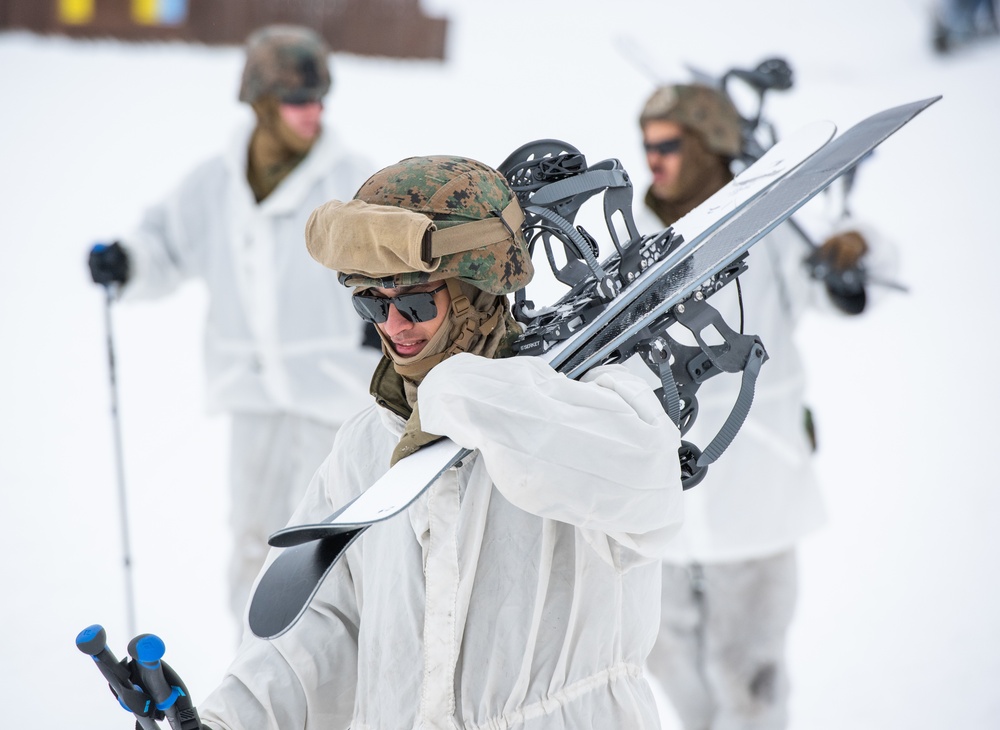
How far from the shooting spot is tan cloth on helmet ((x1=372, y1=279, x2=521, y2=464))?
1.54 m

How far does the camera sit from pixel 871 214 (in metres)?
7.10

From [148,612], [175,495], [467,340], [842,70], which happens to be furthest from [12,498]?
[842,70]

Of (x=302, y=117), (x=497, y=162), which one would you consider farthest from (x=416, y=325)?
(x=497, y=162)

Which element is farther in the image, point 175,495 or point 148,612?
point 175,495

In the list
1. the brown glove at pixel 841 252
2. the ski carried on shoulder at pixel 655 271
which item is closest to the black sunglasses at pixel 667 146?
the brown glove at pixel 841 252

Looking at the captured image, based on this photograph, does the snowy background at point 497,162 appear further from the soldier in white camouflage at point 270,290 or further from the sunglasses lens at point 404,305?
the sunglasses lens at point 404,305

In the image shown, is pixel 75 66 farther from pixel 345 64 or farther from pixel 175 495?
pixel 175 495

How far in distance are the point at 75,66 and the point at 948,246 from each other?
5.30 meters

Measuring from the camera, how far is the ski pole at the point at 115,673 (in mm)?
1434

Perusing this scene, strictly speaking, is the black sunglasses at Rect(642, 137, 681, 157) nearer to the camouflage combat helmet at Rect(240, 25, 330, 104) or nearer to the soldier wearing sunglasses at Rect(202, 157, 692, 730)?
the camouflage combat helmet at Rect(240, 25, 330, 104)

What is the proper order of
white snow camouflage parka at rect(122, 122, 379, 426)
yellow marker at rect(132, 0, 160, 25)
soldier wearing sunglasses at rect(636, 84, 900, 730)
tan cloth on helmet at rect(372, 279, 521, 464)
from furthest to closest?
1. yellow marker at rect(132, 0, 160, 25)
2. white snow camouflage parka at rect(122, 122, 379, 426)
3. soldier wearing sunglasses at rect(636, 84, 900, 730)
4. tan cloth on helmet at rect(372, 279, 521, 464)

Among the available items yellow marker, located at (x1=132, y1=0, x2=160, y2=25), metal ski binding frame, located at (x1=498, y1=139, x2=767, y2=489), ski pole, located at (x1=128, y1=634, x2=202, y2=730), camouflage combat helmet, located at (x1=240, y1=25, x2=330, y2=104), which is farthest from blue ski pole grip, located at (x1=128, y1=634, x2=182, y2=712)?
yellow marker, located at (x1=132, y1=0, x2=160, y2=25)

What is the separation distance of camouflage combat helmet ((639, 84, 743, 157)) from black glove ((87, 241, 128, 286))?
158cm

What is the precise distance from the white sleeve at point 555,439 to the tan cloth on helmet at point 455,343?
0.15m
